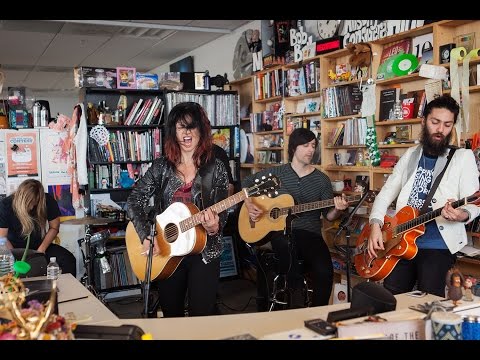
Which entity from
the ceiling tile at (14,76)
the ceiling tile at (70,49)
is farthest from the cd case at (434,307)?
the ceiling tile at (14,76)

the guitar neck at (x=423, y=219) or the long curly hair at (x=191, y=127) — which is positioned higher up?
the long curly hair at (x=191, y=127)

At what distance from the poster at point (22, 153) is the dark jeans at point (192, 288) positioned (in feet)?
9.15

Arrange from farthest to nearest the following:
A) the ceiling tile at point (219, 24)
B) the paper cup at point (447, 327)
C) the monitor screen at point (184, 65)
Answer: the monitor screen at point (184, 65)
the ceiling tile at point (219, 24)
the paper cup at point (447, 327)

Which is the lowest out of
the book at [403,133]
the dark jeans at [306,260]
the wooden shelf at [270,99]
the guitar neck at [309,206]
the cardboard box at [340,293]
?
the cardboard box at [340,293]

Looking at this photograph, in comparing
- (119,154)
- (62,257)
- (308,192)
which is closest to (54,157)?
(119,154)

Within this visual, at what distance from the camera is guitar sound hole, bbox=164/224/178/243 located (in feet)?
9.82

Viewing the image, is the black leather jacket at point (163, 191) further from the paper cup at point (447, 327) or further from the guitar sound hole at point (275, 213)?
the paper cup at point (447, 327)

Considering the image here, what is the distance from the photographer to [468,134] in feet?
11.6

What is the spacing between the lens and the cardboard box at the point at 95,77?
16.8 feet

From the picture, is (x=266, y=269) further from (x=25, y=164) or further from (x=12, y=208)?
(x=25, y=164)

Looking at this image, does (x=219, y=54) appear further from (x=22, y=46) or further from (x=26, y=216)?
(x=26, y=216)

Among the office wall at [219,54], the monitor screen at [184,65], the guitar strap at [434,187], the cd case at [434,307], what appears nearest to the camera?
the cd case at [434,307]

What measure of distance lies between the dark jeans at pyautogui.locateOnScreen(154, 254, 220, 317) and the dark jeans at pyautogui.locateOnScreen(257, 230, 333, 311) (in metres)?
1.12
